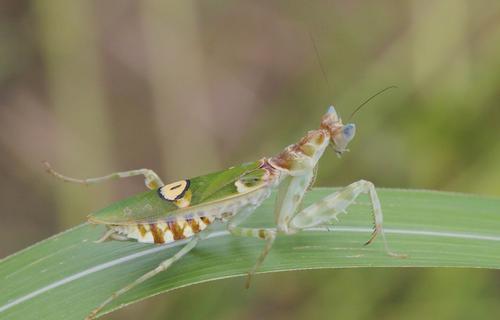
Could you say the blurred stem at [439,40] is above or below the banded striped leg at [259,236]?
above

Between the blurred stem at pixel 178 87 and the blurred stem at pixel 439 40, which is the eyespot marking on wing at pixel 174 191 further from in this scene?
the blurred stem at pixel 178 87

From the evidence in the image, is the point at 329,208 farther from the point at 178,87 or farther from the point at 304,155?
the point at 178,87

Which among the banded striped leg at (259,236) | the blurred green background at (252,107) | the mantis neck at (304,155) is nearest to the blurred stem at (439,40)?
the blurred green background at (252,107)

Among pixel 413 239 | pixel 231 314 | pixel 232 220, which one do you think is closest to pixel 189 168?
pixel 231 314

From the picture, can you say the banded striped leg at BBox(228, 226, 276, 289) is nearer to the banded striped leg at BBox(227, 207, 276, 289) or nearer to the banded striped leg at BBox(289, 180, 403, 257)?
the banded striped leg at BBox(227, 207, 276, 289)

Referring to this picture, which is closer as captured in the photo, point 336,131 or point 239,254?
point 239,254

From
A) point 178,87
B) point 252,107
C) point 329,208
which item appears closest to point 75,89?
point 178,87

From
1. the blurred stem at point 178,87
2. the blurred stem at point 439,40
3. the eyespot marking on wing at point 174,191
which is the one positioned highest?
the blurred stem at point 178,87
